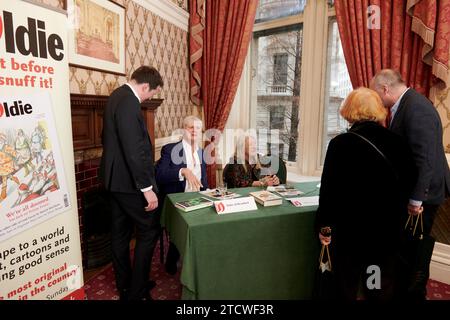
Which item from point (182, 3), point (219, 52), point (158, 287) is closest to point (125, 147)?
point (158, 287)

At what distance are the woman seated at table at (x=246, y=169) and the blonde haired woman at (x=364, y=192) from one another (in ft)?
3.83

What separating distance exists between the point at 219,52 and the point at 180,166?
1.81 metres

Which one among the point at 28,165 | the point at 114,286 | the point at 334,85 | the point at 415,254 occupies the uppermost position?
the point at 334,85

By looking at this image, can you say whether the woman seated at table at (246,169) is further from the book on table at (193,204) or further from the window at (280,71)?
the window at (280,71)

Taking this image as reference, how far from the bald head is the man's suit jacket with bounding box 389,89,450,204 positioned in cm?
7

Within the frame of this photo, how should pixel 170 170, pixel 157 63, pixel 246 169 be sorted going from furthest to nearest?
1. pixel 157 63
2. pixel 246 169
3. pixel 170 170

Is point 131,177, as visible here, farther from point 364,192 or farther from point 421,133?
point 421,133

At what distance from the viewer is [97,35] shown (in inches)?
99.6

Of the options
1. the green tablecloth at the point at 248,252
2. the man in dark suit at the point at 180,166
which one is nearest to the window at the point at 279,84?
the man in dark suit at the point at 180,166

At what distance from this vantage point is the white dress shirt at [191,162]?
99.2 inches

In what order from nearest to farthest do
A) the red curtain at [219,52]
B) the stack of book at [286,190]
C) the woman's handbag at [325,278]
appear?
the woman's handbag at [325,278]
the stack of book at [286,190]
the red curtain at [219,52]
